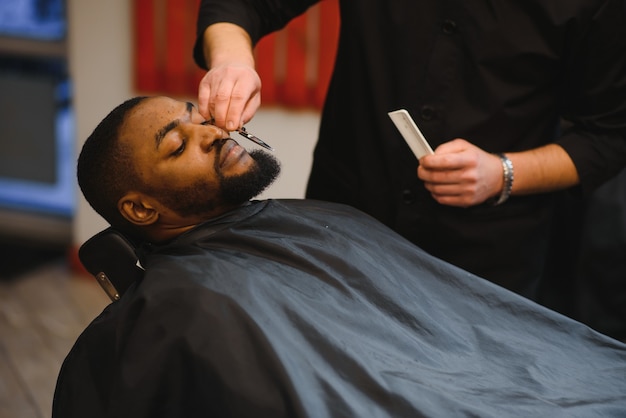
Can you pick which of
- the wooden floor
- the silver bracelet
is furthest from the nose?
the wooden floor

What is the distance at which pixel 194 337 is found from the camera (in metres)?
1.16

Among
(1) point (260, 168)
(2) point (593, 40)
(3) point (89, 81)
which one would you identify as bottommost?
(3) point (89, 81)

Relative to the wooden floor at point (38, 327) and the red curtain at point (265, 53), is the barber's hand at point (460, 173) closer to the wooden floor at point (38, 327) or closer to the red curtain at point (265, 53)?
the red curtain at point (265, 53)

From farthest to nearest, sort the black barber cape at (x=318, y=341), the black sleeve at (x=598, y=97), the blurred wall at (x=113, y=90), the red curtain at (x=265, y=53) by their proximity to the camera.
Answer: the blurred wall at (x=113, y=90) → the red curtain at (x=265, y=53) → the black sleeve at (x=598, y=97) → the black barber cape at (x=318, y=341)

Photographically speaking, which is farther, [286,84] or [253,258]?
[286,84]

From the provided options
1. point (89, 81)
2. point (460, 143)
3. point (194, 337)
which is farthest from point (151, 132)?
point (89, 81)

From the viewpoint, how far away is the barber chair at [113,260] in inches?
52.8

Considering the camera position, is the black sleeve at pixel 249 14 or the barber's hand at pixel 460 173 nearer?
the barber's hand at pixel 460 173

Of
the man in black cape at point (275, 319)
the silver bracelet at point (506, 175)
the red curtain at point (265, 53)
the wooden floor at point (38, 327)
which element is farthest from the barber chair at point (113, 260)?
the red curtain at point (265, 53)

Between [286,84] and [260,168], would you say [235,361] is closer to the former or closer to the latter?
[260,168]

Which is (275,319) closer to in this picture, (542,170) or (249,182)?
(249,182)

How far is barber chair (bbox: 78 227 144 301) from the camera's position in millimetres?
1342

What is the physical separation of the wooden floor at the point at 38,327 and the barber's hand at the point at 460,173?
5.26 ft

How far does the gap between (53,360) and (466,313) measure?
185cm
